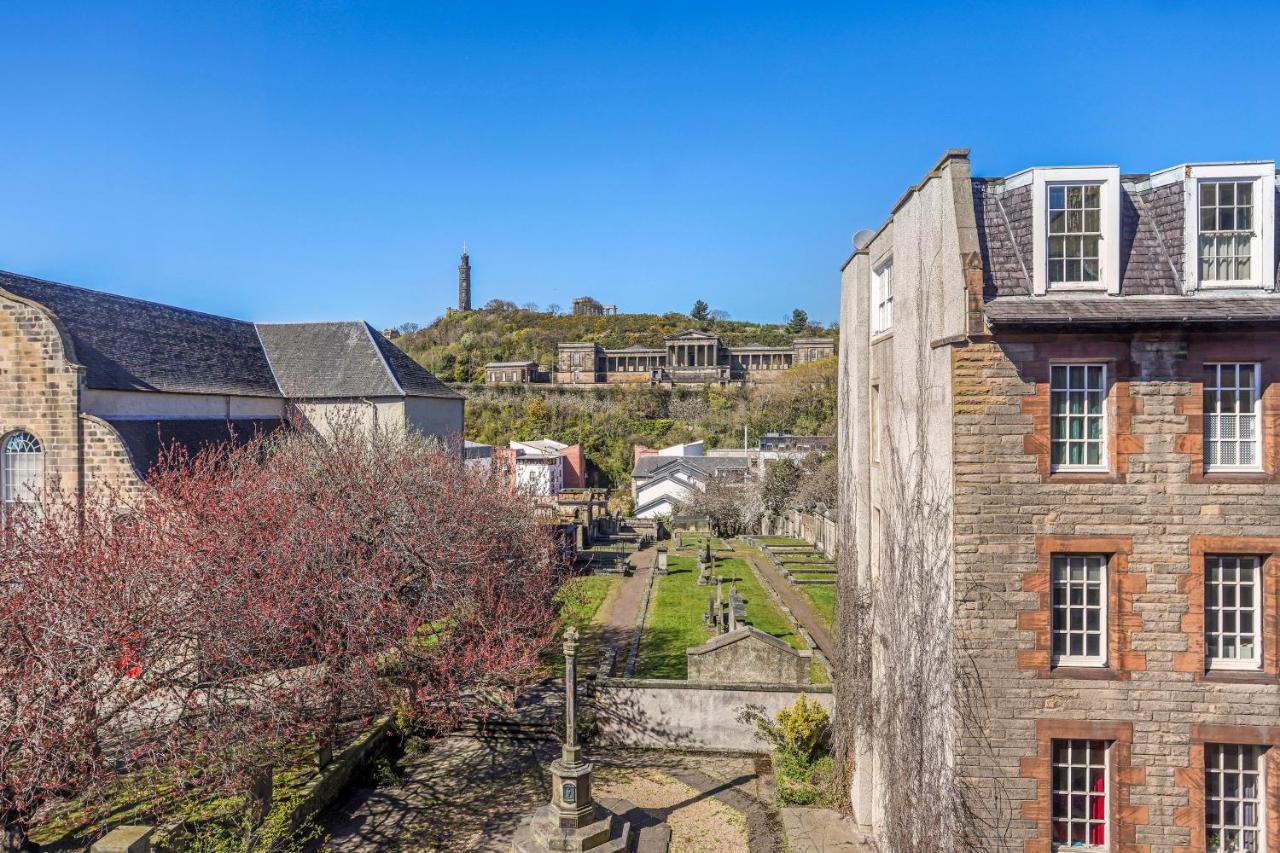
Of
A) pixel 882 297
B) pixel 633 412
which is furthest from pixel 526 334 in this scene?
pixel 882 297

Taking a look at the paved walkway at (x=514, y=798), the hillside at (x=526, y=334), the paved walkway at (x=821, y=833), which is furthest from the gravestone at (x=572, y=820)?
the hillside at (x=526, y=334)

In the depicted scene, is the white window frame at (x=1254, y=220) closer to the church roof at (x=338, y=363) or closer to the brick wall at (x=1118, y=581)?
the brick wall at (x=1118, y=581)

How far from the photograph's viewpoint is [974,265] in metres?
8.30

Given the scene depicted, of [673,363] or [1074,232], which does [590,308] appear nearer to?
[673,363]

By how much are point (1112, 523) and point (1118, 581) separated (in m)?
0.67

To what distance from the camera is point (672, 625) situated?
22.9 m

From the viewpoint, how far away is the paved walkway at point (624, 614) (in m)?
20.8

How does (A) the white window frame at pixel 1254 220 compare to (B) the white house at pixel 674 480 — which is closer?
(A) the white window frame at pixel 1254 220

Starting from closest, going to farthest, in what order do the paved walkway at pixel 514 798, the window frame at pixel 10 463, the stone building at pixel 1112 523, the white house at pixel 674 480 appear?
the stone building at pixel 1112 523 → the paved walkway at pixel 514 798 → the window frame at pixel 10 463 → the white house at pixel 674 480

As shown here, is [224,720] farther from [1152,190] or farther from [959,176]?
[1152,190]

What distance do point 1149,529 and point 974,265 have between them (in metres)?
3.64

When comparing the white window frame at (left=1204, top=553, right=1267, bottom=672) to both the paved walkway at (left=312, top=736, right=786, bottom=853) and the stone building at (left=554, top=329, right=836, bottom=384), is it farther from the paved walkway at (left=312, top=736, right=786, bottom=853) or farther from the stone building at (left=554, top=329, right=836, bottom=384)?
the stone building at (left=554, top=329, right=836, bottom=384)

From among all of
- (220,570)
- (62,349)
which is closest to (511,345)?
(62,349)

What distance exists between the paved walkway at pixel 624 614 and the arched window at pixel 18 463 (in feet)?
56.3
